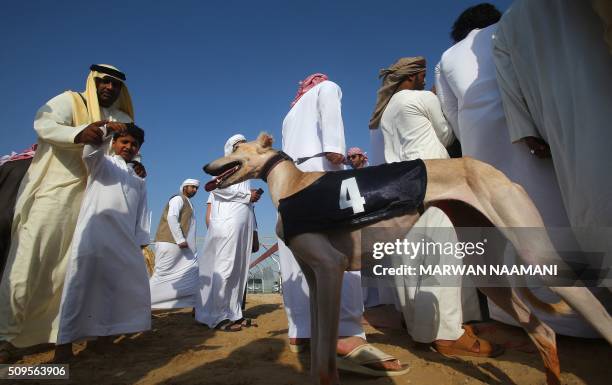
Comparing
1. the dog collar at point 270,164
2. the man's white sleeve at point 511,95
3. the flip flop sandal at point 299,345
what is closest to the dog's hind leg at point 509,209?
the man's white sleeve at point 511,95

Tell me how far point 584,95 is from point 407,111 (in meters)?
1.59

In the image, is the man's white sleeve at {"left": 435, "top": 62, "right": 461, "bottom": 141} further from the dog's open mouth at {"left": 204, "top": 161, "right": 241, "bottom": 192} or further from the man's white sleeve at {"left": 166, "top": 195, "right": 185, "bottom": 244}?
the man's white sleeve at {"left": 166, "top": 195, "right": 185, "bottom": 244}

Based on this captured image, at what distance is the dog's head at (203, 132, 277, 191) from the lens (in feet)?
8.84

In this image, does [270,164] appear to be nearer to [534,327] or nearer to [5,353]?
[534,327]

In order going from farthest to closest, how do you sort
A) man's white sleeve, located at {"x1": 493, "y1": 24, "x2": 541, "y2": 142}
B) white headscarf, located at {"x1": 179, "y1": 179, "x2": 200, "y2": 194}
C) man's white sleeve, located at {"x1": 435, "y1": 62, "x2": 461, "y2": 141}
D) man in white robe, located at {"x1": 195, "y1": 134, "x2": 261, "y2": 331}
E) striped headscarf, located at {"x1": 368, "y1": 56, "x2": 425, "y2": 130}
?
1. white headscarf, located at {"x1": 179, "y1": 179, "x2": 200, "y2": 194}
2. man in white robe, located at {"x1": 195, "y1": 134, "x2": 261, "y2": 331}
3. striped headscarf, located at {"x1": 368, "y1": 56, "x2": 425, "y2": 130}
4. man's white sleeve, located at {"x1": 435, "y1": 62, "x2": 461, "y2": 141}
5. man's white sleeve, located at {"x1": 493, "y1": 24, "x2": 541, "y2": 142}

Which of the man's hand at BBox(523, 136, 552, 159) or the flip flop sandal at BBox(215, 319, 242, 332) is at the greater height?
the man's hand at BBox(523, 136, 552, 159)

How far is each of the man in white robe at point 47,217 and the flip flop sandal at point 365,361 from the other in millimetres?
2827

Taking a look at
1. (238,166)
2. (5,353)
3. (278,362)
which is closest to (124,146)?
(238,166)

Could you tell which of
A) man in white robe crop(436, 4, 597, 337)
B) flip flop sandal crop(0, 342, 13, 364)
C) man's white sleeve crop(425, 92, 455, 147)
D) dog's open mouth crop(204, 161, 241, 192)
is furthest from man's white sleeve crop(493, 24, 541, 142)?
flip flop sandal crop(0, 342, 13, 364)

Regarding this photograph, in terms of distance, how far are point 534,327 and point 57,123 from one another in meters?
4.25

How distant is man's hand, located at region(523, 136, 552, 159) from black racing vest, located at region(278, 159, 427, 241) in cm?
114

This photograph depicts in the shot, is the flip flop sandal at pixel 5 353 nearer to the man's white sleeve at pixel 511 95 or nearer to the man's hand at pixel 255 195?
the man's hand at pixel 255 195

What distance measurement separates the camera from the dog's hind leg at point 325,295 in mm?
2033

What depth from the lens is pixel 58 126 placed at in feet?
11.1
